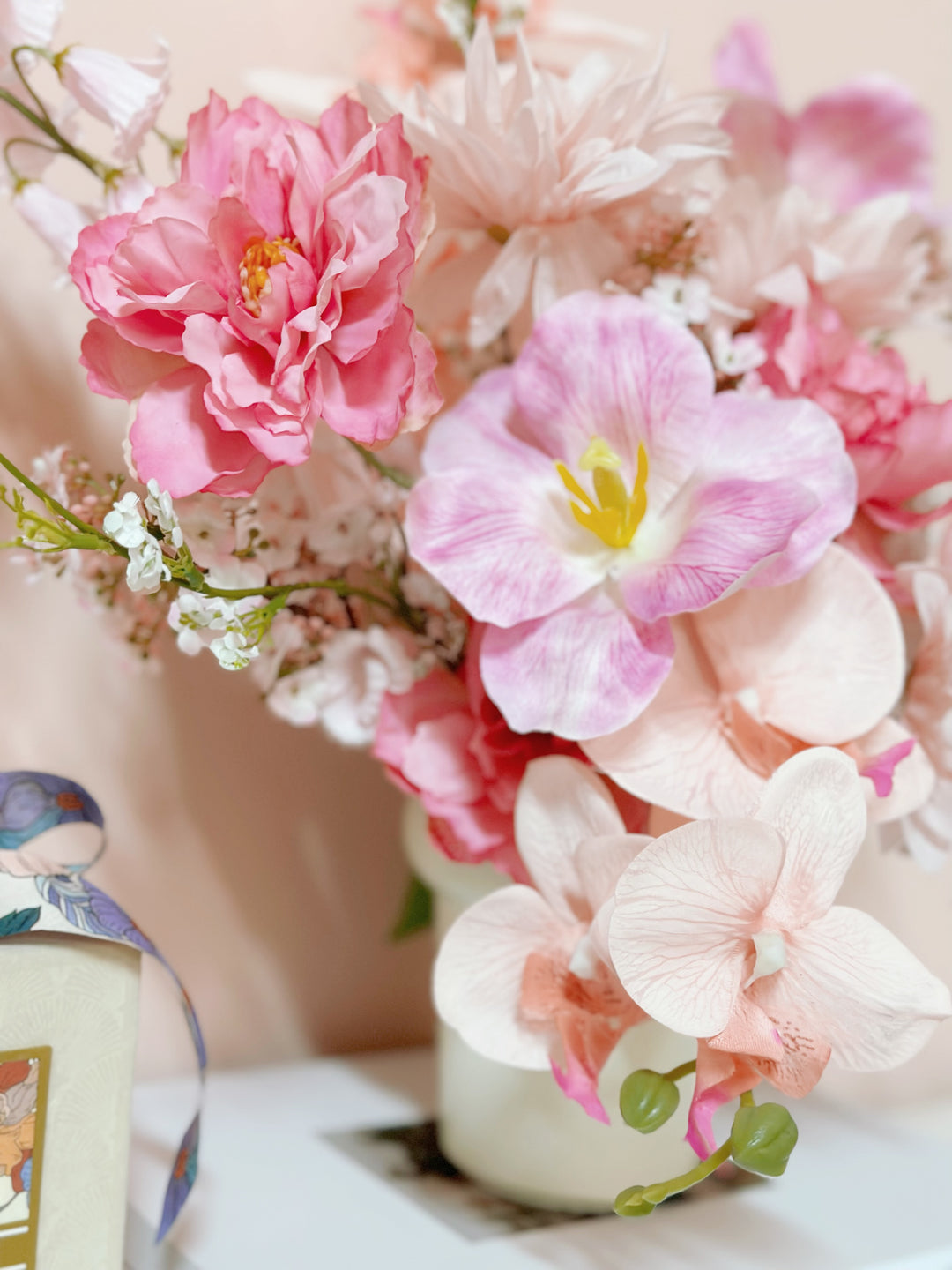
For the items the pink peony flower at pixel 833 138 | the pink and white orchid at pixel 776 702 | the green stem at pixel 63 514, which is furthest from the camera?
the pink peony flower at pixel 833 138

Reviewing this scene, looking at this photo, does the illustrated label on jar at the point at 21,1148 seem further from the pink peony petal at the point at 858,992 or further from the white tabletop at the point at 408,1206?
the pink peony petal at the point at 858,992

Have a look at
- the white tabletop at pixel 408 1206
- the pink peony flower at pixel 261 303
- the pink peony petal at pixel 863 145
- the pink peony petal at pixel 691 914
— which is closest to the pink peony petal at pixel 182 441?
the pink peony flower at pixel 261 303

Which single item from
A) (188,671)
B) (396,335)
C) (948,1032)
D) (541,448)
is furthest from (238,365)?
(948,1032)

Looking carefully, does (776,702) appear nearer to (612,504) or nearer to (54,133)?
(612,504)

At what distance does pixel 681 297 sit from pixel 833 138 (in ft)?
0.83

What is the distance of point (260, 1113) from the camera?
730 millimetres

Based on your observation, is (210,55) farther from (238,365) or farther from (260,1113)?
(260,1113)

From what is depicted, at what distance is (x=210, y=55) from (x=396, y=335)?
41 cm

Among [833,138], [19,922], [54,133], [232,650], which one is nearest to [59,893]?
[19,922]

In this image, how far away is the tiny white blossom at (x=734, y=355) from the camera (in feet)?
2.02

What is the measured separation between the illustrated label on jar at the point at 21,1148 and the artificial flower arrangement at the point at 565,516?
18cm

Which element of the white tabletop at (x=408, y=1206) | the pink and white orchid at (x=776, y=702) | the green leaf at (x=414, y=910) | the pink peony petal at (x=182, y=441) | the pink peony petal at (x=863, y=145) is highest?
the pink peony petal at (x=863, y=145)

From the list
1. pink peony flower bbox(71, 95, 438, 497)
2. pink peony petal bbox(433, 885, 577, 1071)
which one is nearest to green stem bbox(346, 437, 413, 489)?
pink peony flower bbox(71, 95, 438, 497)

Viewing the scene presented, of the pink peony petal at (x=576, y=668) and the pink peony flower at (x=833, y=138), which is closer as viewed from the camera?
the pink peony petal at (x=576, y=668)
